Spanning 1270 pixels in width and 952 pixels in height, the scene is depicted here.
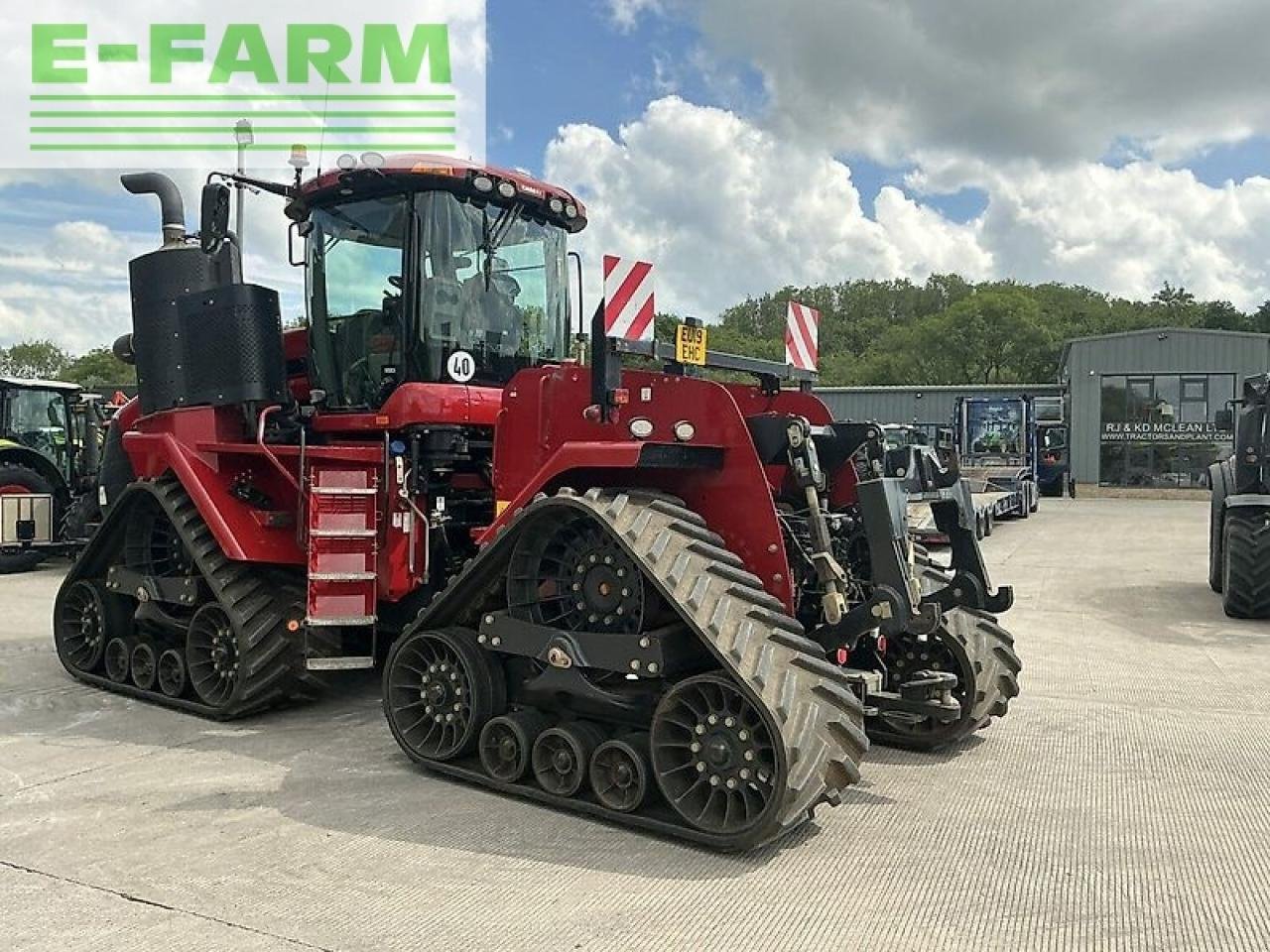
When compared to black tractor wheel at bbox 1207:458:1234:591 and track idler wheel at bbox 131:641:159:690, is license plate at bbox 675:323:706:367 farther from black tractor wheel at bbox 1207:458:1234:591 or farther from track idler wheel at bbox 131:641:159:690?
black tractor wheel at bbox 1207:458:1234:591

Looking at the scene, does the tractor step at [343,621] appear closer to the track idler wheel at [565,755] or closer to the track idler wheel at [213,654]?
the track idler wheel at [213,654]

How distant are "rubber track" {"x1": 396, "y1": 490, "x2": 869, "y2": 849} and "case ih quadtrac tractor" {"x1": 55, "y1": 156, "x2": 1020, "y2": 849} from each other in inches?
0.4

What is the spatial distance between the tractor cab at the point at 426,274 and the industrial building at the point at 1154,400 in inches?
1170

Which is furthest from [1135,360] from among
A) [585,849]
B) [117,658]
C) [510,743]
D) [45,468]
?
[585,849]

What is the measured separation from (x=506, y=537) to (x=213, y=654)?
2.48m

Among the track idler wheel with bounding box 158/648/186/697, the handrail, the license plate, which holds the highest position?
the license plate

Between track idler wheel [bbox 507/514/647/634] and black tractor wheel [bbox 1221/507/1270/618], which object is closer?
track idler wheel [bbox 507/514/647/634]

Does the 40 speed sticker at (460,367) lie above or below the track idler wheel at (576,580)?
above

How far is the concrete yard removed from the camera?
3.38 meters

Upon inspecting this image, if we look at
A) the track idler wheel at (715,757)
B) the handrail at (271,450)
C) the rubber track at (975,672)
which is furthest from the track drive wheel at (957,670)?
the handrail at (271,450)

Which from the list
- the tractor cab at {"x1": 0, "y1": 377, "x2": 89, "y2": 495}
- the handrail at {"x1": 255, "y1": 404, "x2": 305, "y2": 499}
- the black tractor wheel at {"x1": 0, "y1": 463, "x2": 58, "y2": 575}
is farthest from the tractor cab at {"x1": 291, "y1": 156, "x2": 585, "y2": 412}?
the tractor cab at {"x1": 0, "y1": 377, "x2": 89, "y2": 495}

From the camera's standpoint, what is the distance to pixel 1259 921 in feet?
11.3

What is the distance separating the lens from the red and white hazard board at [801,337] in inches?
210

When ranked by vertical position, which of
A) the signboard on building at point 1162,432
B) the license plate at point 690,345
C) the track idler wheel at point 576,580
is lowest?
the track idler wheel at point 576,580
